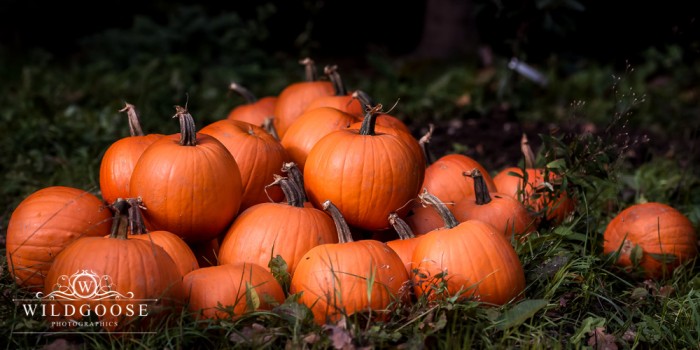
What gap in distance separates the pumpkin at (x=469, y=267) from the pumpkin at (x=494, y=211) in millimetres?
461

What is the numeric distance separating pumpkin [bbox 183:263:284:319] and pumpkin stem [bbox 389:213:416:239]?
56 centimetres

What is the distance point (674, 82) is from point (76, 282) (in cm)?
752

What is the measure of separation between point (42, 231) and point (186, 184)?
22.9 inches

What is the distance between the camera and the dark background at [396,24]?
4805 millimetres

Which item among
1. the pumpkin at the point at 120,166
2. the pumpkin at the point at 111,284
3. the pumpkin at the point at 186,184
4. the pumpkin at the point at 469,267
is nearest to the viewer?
the pumpkin at the point at 111,284

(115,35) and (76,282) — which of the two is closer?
(76,282)

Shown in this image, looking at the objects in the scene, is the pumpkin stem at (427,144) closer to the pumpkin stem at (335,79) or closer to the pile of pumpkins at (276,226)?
the pile of pumpkins at (276,226)

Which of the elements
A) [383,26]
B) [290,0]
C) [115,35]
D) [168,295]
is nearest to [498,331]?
[168,295]

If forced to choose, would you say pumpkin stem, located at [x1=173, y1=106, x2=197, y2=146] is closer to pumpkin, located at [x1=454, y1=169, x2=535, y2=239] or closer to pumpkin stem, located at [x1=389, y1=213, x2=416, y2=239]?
pumpkin stem, located at [x1=389, y1=213, x2=416, y2=239]

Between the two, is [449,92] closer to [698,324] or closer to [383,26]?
[383,26]

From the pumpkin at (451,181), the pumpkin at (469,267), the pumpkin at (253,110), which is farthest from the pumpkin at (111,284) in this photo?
the pumpkin at (253,110)

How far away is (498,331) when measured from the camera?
2523 mm

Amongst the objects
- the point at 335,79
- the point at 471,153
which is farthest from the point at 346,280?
the point at 471,153

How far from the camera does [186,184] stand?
2.66 metres
